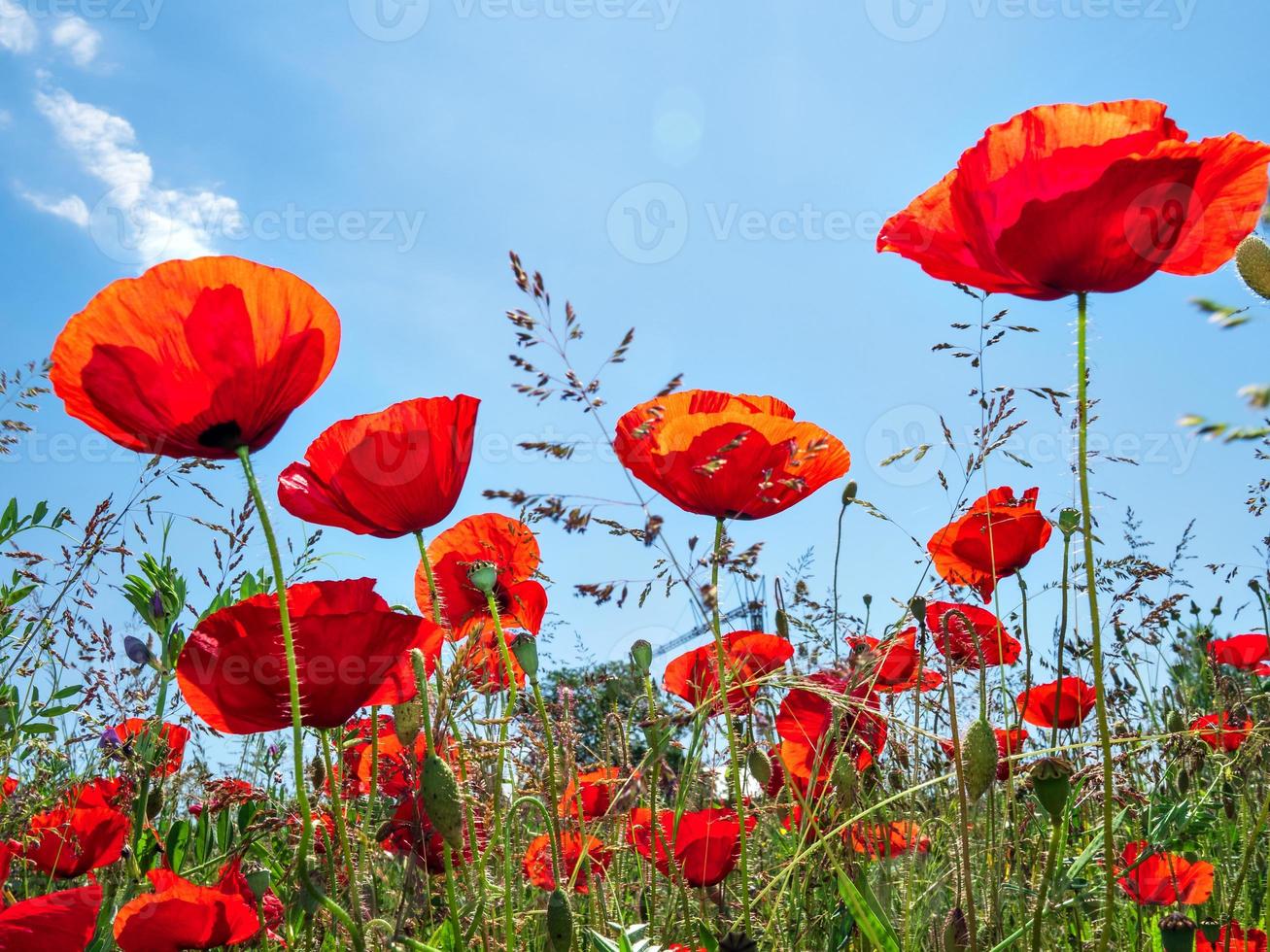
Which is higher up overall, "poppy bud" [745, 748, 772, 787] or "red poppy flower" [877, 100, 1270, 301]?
"red poppy flower" [877, 100, 1270, 301]

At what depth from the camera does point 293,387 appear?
1284 millimetres

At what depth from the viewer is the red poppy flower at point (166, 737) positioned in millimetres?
2172

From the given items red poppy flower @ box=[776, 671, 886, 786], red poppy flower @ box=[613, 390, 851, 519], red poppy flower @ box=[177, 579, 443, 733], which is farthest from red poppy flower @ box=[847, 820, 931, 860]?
red poppy flower @ box=[177, 579, 443, 733]

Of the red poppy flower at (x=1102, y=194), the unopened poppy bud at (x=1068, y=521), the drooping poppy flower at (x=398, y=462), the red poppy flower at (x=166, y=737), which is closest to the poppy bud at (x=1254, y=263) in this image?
the red poppy flower at (x=1102, y=194)

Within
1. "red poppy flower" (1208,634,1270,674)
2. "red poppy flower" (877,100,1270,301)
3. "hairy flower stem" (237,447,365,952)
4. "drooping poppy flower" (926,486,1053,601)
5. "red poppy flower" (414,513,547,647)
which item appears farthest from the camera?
"red poppy flower" (1208,634,1270,674)

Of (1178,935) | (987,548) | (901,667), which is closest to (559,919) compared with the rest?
(1178,935)

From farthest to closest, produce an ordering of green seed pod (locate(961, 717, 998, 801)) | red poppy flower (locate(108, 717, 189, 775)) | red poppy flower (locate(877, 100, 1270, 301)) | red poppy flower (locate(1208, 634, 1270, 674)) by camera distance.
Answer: red poppy flower (locate(1208, 634, 1270, 674)) → red poppy flower (locate(108, 717, 189, 775)) → green seed pod (locate(961, 717, 998, 801)) → red poppy flower (locate(877, 100, 1270, 301))

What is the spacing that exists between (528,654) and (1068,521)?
3.06 feet

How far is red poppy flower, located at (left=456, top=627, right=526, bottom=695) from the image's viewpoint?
132 cm

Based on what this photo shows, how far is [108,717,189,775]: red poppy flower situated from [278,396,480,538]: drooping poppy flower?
930 mm

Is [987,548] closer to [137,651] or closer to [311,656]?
[311,656]

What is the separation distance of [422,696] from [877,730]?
114 centimetres

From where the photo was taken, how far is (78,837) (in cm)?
229

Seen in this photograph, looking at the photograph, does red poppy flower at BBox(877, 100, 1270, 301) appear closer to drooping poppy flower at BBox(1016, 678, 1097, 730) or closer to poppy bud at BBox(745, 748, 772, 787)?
poppy bud at BBox(745, 748, 772, 787)
